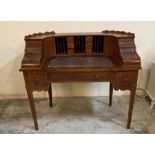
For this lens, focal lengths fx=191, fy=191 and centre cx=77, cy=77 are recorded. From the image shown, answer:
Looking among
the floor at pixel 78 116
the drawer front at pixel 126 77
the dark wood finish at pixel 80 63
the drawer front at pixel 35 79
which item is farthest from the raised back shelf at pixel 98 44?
the floor at pixel 78 116

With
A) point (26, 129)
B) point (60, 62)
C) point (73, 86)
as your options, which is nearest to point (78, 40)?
point (60, 62)

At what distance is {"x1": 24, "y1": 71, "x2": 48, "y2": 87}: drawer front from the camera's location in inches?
57.8

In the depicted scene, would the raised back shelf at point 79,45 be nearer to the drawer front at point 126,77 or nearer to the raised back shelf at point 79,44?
the raised back shelf at point 79,44

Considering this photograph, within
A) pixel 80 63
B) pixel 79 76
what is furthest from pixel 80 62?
pixel 79 76

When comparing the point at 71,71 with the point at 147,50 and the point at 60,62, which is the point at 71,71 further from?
the point at 147,50

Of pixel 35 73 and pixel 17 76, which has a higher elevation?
pixel 35 73

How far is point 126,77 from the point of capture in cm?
148

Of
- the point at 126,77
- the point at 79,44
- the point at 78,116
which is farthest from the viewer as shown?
the point at 78,116

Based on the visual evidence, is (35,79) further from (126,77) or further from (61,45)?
(126,77)

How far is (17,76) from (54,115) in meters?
0.64

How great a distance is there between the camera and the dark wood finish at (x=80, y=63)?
145 centimetres

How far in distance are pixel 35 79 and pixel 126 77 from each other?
71 cm

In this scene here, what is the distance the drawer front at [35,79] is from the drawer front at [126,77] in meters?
0.57
